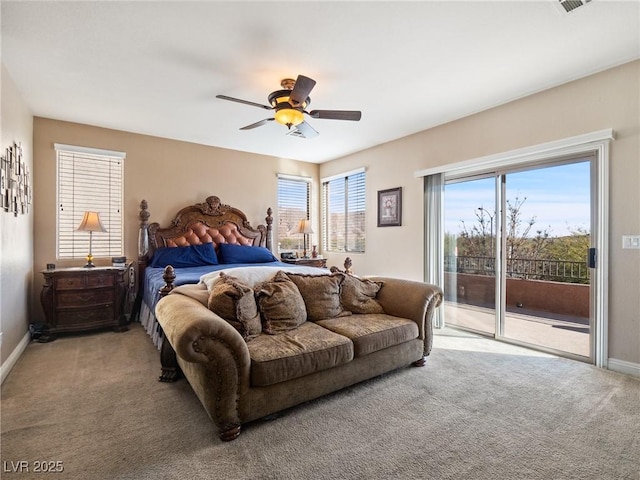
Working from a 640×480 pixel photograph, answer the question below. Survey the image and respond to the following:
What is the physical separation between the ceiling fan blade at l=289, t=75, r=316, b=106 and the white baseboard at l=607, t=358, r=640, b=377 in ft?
11.7

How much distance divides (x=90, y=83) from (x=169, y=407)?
307 cm

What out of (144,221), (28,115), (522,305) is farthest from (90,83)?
(522,305)

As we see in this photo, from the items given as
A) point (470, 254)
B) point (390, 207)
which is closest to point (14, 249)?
point (390, 207)

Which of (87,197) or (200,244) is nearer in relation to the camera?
(87,197)

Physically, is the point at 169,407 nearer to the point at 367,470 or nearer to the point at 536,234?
the point at 367,470

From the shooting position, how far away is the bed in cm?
438

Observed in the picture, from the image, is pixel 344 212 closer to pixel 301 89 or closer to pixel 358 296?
pixel 358 296

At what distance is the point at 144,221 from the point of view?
4.56 metres

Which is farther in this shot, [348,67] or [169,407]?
[348,67]

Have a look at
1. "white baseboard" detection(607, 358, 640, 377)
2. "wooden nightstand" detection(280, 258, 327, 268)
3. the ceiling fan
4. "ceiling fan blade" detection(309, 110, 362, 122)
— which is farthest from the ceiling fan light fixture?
"white baseboard" detection(607, 358, 640, 377)

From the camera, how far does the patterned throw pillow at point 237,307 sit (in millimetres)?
2242

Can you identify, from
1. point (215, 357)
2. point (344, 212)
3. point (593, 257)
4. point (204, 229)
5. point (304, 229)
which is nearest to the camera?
point (215, 357)

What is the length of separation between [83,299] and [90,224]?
2.96 ft

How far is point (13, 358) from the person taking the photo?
297 centimetres
